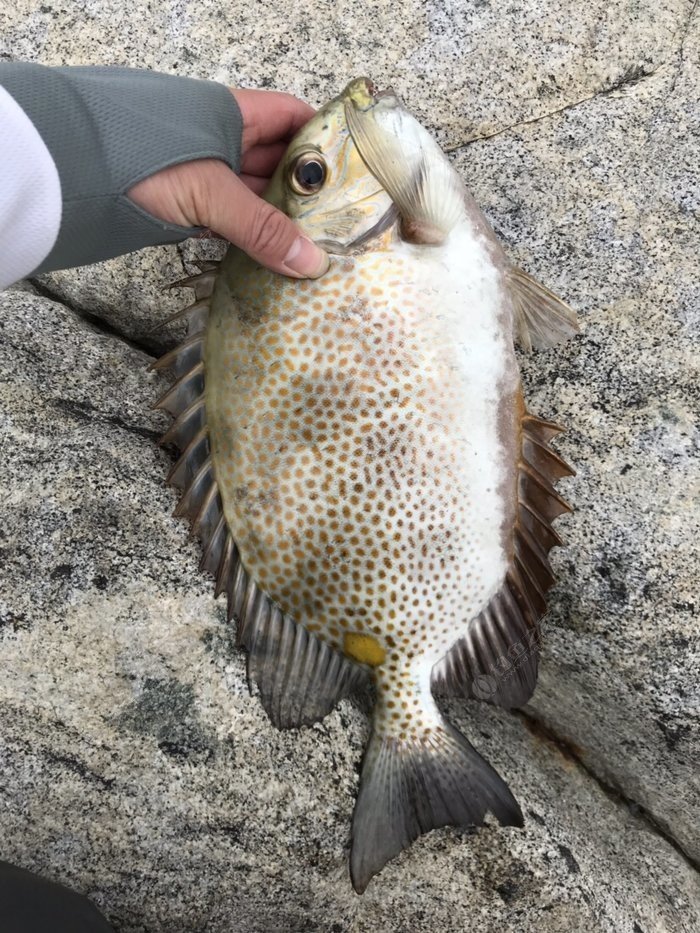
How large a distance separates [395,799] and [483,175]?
178 centimetres

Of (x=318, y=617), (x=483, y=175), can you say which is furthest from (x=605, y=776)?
(x=483, y=175)

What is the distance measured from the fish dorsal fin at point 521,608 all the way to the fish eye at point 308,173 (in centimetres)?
79

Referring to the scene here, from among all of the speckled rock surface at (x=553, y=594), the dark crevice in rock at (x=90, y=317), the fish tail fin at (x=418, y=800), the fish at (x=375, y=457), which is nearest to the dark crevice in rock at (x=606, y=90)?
the speckled rock surface at (x=553, y=594)

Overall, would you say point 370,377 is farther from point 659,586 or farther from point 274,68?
point 274,68

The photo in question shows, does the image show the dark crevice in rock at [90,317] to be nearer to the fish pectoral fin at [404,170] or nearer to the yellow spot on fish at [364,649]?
the fish pectoral fin at [404,170]

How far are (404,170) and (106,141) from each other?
688mm

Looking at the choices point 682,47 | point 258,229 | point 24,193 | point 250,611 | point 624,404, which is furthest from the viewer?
point 682,47

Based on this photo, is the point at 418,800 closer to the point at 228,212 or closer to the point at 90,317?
the point at 228,212

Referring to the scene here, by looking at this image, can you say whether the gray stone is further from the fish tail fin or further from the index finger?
the index finger

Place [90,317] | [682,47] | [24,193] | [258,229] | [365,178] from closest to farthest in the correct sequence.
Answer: [24,193], [258,229], [365,178], [682,47], [90,317]

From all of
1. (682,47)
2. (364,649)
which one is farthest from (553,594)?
(682,47)

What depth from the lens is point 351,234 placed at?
5.63 feet

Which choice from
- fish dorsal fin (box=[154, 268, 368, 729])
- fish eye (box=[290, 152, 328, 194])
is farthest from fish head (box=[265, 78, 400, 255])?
fish dorsal fin (box=[154, 268, 368, 729])

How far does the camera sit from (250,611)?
6.00 feet
